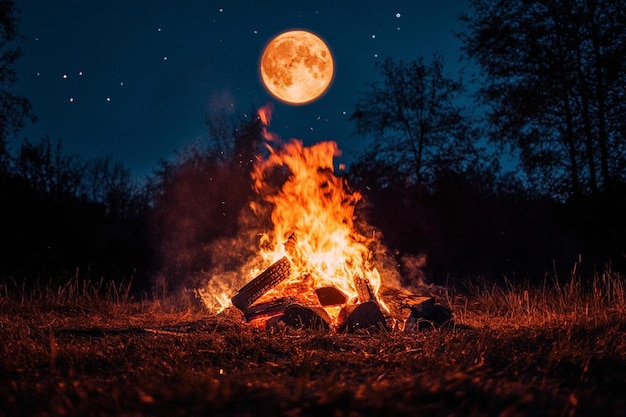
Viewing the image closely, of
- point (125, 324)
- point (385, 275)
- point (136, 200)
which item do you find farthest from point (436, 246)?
point (136, 200)

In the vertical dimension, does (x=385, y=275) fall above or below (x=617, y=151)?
below

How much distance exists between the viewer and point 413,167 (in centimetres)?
1702

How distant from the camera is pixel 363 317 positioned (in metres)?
7.48

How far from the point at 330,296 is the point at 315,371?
3.93 m

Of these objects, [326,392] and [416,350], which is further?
[416,350]

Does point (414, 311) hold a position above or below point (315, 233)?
below

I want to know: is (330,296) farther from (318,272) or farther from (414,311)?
(414,311)

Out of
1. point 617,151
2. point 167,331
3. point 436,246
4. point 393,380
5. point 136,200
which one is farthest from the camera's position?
point 136,200

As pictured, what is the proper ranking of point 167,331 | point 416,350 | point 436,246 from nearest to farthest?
point 416,350 → point 167,331 → point 436,246

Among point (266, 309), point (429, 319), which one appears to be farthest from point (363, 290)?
point (266, 309)

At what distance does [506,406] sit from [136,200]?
30.0 m

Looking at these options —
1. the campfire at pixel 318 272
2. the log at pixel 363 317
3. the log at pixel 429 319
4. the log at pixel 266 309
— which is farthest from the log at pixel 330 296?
the log at pixel 429 319

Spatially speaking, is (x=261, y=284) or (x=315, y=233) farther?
(x=315, y=233)

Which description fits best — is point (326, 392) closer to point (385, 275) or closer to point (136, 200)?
point (385, 275)
